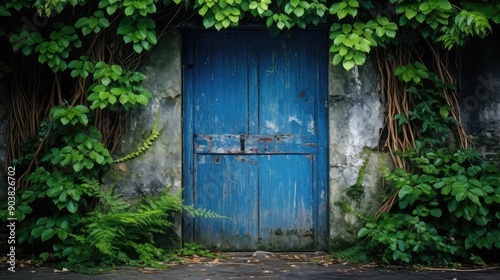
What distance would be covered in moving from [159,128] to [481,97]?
316 centimetres

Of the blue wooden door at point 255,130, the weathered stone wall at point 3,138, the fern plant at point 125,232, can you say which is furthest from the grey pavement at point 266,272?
the weathered stone wall at point 3,138

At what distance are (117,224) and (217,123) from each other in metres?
1.41

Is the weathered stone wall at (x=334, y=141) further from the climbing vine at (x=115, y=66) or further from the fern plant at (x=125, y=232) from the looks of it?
the fern plant at (x=125, y=232)

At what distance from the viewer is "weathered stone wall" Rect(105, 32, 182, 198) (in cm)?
682

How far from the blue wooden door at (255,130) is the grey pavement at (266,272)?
1.78 feet

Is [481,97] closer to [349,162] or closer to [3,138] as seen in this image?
[349,162]

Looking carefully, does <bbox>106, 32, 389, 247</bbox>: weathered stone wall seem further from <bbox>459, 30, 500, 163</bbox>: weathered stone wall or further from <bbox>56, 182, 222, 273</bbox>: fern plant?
<bbox>459, 30, 500, 163</bbox>: weathered stone wall

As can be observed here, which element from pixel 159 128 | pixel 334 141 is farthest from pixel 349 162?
pixel 159 128

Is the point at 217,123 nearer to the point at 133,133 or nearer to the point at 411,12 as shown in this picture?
the point at 133,133

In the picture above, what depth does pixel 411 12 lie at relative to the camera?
6.41m

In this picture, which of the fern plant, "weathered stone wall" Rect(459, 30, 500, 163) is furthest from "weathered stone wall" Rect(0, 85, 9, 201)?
"weathered stone wall" Rect(459, 30, 500, 163)

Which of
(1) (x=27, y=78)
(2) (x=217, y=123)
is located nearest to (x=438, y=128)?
(2) (x=217, y=123)

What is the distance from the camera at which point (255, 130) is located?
701cm

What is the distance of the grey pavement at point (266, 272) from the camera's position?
5961 mm
